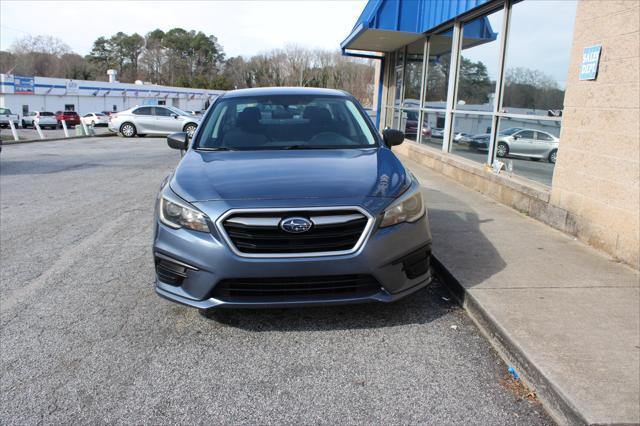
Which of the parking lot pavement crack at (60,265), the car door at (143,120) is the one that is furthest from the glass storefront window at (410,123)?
the car door at (143,120)

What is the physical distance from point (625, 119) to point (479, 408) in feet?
11.2

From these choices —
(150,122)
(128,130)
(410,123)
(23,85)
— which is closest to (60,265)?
(410,123)

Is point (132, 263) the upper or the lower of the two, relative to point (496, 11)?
lower

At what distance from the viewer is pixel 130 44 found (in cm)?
11319

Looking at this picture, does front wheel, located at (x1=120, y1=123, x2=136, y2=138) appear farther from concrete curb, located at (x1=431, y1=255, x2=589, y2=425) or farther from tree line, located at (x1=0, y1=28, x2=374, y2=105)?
tree line, located at (x1=0, y1=28, x2=374, y2=105)

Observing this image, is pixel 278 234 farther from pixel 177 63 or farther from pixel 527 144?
pixel 177 63

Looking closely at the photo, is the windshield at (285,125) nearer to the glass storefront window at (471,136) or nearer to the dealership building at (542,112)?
the dealership building at (542,112)

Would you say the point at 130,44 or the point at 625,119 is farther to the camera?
the point at 130,44

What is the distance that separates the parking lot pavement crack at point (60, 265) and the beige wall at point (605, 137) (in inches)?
199

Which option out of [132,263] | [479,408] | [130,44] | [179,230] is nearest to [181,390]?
[179,230]

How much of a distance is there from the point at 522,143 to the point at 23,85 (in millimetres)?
53306

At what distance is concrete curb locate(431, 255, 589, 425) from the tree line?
81583 millimetres

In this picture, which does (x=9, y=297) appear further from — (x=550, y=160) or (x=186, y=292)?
(x=550, y=160)

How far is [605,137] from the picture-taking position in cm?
507
